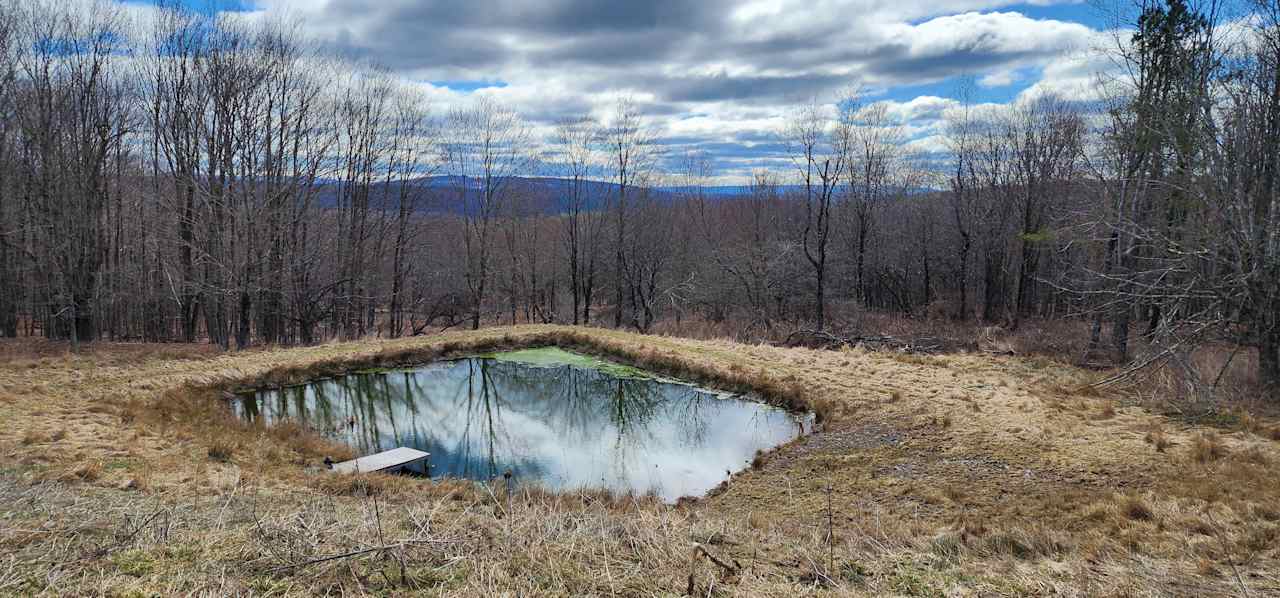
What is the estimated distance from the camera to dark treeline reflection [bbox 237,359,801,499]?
8852 millimetres

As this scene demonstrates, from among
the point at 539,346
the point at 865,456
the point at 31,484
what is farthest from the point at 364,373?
the point at 865,456

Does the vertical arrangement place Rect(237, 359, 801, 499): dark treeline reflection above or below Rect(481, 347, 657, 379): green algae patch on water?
below

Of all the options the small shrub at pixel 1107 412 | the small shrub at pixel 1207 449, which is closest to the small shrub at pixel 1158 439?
the small shrub at pixel 1207 449

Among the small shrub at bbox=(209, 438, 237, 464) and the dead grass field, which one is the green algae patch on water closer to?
the dead grass field

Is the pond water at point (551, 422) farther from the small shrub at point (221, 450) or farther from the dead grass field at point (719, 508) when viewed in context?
the small shrub at point (221, 450)

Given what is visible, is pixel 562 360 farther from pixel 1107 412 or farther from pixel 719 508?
pixel 1107 412

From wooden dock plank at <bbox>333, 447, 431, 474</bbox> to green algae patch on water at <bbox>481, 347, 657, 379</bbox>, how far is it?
6.43 m

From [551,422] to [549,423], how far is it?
2.7 inches

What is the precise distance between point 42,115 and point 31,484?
17.0 m

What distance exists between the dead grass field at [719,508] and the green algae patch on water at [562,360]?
422 cm

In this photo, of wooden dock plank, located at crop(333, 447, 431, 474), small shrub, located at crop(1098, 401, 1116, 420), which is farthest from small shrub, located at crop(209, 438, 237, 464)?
small shrub, located at crop(1098, 401, 1116, 420)

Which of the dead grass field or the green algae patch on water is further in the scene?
the green algae patch on water

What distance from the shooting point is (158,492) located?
544cm

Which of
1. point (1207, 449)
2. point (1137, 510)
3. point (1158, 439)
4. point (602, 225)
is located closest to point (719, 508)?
point (1137, 510)
